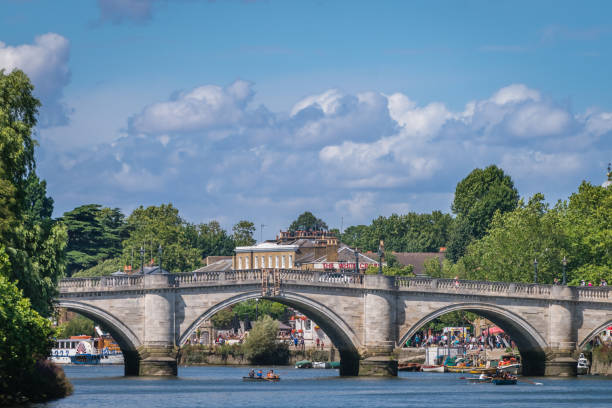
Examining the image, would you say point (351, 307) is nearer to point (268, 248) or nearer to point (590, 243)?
point (590, 243)

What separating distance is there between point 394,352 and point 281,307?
63.4 metres

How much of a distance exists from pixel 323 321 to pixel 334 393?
41.5 ft

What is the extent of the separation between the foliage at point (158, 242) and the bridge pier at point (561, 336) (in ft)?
199

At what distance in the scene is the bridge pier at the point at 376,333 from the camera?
7400 centimetres

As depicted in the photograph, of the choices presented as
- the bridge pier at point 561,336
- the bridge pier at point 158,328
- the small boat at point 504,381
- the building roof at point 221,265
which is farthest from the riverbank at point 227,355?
the bridge pier at point 158,328

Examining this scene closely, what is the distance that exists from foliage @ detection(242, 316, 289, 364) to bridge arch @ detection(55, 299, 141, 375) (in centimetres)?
3929

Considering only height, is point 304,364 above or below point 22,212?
below

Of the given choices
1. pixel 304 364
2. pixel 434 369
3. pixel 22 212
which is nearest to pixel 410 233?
pixel 304 364

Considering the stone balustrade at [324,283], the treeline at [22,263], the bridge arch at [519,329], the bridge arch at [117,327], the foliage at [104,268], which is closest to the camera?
the treeline at [22,263]

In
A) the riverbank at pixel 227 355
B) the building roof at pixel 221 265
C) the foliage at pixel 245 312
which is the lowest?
the riverbank at pixel 227 355

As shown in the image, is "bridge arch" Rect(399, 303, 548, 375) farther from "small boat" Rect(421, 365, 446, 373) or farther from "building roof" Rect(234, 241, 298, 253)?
"building roof" Rect(234, 241, 298, 253)

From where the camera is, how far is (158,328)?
6950 cm

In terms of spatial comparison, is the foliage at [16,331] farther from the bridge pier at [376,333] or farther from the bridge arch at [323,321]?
the bridge pier at [376,333]

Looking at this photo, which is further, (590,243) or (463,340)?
(463,340)
